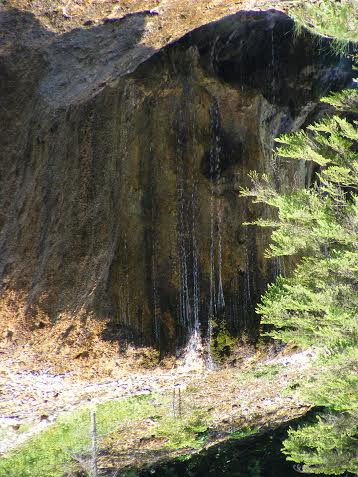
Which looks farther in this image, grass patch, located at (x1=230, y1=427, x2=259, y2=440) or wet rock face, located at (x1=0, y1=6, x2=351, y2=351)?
grass patch, located at (x1=230, y1=427, x2=259, y2=440)

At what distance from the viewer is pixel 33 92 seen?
221 inches

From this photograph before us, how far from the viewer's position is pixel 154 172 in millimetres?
6188

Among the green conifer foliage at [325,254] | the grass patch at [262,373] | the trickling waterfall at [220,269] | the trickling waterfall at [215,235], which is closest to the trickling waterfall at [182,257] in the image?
the trickling waterfall at [215,235]

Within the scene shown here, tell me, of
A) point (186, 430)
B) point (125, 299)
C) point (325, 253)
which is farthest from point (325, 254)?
point (186, 430)

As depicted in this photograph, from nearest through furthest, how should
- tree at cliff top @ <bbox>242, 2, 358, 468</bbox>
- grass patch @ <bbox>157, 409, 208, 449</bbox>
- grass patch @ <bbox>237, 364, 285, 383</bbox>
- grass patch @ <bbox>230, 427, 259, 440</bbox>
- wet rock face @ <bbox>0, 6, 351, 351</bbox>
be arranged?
tree at cliff top @ <bbox>242, 2, 358, 468</bbox>
wet rock face @ <bbox>0, 6, 351, 351</bbox>
grass patch @ <bbox>237, 364, 285, 383</bbox>
grass patch @ <bbox>157, 409, 208, 449</bbox>
grass patch @ <bbox>230, 427, 259, 440</bbox>

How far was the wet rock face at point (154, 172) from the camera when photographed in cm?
560

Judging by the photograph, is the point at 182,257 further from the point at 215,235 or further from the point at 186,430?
the point at 186,430

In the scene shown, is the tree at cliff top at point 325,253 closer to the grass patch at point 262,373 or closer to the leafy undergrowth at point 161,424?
the grass patch at point 262,373

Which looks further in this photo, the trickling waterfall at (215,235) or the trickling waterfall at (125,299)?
the trickling waterfall at (215,235)

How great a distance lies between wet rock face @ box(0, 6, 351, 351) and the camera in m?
5.60

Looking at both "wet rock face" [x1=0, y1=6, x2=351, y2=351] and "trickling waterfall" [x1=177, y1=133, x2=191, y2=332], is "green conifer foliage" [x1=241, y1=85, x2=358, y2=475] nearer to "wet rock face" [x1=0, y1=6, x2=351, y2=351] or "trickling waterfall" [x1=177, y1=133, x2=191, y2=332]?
"wet rock face" [x1=0, y1=6, x2=351, y2=351]

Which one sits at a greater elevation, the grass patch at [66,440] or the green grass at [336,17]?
the green grass at [336,17]

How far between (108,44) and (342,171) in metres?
3.16

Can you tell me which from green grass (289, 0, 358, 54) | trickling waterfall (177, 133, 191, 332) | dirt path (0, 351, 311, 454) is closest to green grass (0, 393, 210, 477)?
dirt path (0, 351, 311, 454)
